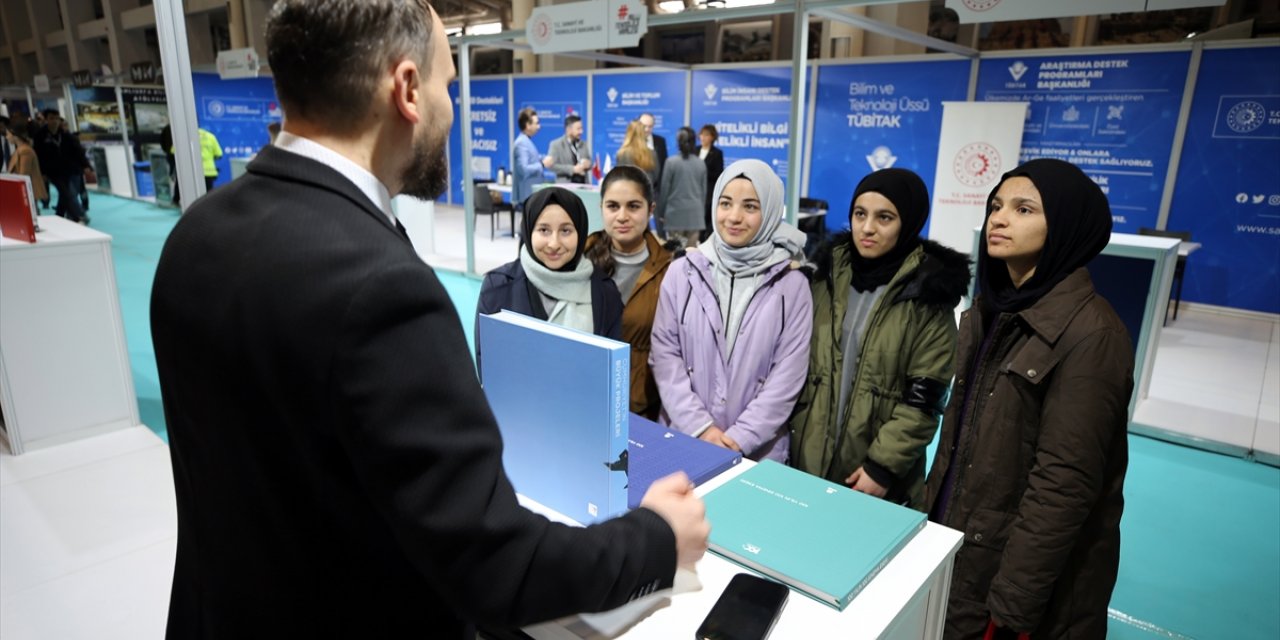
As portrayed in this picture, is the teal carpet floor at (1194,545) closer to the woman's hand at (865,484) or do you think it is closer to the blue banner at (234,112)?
the woman's hand at (865,484)

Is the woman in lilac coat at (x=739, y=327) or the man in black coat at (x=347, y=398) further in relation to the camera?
the woman in lilac coat at (x=739, y=327)

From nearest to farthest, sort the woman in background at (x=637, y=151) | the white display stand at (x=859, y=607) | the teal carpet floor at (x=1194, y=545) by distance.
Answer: the white display stand at (x=859, y=607)
the teal carpet floor at (x=1194, y=545)
the woman in background at (x=637, y=151)

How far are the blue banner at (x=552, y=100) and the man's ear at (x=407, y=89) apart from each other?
10.8m

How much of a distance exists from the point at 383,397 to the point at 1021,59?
839 centimetres

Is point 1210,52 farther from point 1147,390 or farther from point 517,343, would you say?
point 517,343

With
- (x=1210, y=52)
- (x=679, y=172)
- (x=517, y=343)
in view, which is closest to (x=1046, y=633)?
(x=517, y=343)

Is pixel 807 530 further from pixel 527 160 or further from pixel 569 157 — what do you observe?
pixel 569 157

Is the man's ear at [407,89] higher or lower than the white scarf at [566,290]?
higher

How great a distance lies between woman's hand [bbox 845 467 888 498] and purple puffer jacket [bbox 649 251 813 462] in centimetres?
24

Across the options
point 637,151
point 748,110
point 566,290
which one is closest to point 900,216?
point 566,290

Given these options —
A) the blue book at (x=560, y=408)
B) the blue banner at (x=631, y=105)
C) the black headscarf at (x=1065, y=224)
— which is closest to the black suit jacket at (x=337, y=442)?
the blue book at (x=560, y=408)

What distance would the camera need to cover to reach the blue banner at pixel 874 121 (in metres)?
7.95

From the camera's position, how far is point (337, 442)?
0.74m

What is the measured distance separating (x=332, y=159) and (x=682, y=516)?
1.97ft
